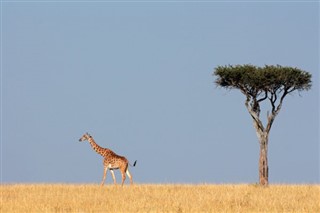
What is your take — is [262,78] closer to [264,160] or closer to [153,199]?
[264,160]

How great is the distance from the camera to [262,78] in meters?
34.1

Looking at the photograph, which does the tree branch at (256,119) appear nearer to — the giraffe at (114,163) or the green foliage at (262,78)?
the green foliage at (262,78)

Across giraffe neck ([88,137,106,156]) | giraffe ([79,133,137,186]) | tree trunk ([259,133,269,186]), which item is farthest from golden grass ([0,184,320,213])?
tree trunk ([259,133,269,186])

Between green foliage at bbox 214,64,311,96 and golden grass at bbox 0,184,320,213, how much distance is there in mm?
5326

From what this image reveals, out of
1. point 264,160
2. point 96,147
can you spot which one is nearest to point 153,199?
point 96,147

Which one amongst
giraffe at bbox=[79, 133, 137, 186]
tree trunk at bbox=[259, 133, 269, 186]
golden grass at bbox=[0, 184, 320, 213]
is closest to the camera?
golden grass at bbox=[0, 184, 320, 213]

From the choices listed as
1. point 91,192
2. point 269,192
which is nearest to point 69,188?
point 91,192

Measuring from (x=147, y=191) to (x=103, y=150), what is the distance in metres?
5.85

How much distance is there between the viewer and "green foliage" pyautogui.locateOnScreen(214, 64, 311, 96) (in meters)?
34.2

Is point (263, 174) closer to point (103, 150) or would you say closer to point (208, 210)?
point (103, 150)

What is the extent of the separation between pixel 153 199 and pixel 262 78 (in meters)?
13.1

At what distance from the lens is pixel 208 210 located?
19047mm

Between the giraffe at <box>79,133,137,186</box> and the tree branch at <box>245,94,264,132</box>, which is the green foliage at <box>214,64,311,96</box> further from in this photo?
the giraffe at <box>79,133,137,186</box>

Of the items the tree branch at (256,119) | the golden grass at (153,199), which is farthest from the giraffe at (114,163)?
the tree branch at (256,119)
